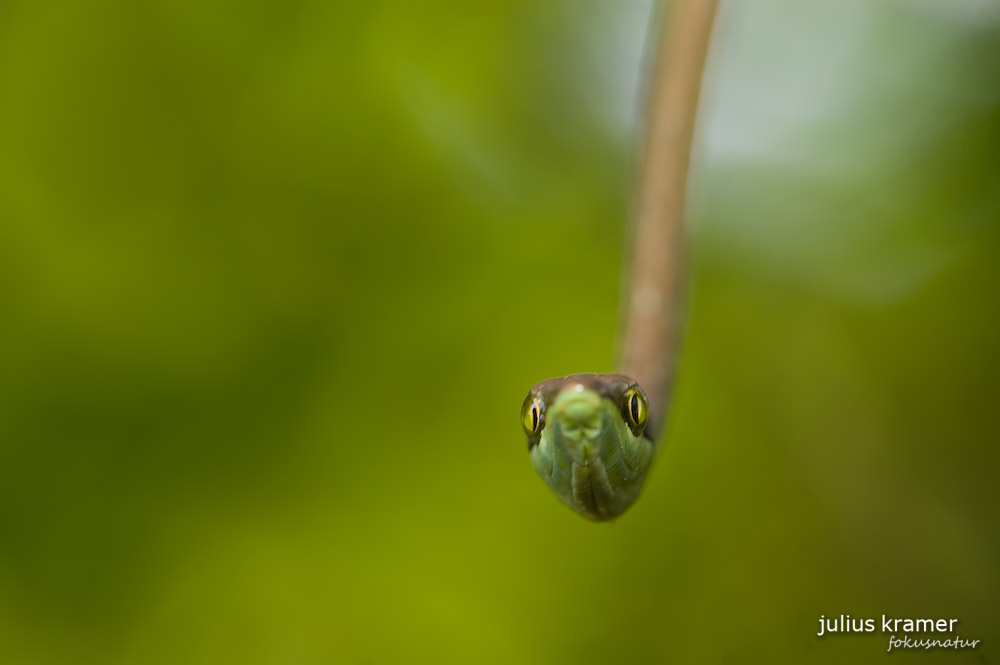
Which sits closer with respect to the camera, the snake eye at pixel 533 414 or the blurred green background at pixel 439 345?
the snake eye at pixel 533 414

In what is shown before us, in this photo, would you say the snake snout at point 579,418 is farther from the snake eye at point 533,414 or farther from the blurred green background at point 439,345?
the blurred green background at point 439,345

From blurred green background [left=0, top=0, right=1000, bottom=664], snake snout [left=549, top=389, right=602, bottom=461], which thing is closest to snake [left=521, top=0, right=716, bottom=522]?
snake snout [left=549, top=389, right=602, bottom=461]

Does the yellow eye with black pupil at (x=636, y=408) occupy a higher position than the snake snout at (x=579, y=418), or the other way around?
the yellow eye with black pupil at (x=636, y=408)

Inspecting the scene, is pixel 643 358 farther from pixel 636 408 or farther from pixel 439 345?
pixel 439 345

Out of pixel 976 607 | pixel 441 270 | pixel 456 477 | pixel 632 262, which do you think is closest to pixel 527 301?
pixel 441 270

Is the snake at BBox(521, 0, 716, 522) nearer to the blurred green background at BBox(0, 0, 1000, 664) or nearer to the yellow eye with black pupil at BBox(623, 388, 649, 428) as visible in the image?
the yellow eye with black pupil at BBox(623, 388, 649, 428)

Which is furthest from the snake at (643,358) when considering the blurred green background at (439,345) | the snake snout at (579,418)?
the blurred green background at (439,345)
